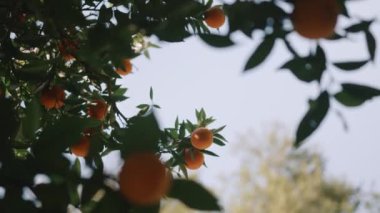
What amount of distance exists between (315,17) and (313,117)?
9.0 inches

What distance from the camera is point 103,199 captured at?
773 mm

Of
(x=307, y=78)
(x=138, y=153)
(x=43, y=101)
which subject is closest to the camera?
(x=138, y=153)

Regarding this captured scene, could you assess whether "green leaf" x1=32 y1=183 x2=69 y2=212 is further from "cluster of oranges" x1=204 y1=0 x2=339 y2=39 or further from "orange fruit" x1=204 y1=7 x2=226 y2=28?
"orange fruit" x1=204 y1=7 x2=226 y2=28

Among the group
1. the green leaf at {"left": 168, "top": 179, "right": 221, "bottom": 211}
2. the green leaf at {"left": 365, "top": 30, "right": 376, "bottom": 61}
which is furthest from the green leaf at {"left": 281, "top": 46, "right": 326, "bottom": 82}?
the green leaf at {"left": 168, "top": 179, "right": 221, "bottom": 211}

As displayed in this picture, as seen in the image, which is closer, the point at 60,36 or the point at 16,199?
the point at 16,199

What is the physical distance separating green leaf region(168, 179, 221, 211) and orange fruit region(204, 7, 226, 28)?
1167mm

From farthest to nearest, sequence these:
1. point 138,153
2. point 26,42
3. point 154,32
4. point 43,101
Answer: point 26,42
point 43,101
point 154,32
point 138,153

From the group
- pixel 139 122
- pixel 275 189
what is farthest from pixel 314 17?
pixel 275 189

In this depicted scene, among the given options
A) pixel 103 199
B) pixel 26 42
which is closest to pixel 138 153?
pixel 103 199

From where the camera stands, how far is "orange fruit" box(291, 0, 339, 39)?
84 cm

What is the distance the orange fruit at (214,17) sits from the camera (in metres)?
1.80

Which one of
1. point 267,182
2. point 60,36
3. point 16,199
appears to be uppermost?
point 267,182

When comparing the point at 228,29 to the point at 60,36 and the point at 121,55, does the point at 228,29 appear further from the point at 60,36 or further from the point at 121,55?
the point at 60,36

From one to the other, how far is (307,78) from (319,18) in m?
0.16
